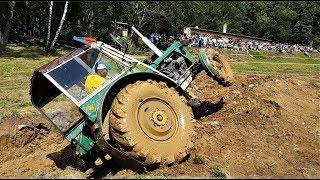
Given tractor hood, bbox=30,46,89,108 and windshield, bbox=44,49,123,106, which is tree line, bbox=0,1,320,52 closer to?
tractor hood, bbox=30,46,89,108

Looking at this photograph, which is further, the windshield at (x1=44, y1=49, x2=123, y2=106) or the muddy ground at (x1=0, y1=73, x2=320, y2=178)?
the muddy ground at (x1=0, y1=73, x2=320, y2=178)

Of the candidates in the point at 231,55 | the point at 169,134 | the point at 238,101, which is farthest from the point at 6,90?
the point at 231,55

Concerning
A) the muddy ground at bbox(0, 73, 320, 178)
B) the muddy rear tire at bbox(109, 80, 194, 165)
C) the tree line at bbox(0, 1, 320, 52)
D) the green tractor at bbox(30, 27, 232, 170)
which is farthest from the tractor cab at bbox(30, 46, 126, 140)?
the tree line at bbox(0, 1, 320, 52)

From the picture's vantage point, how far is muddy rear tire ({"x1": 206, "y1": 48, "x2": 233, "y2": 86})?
9.16 meters

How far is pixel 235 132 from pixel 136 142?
9.60ft

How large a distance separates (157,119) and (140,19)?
111 ft

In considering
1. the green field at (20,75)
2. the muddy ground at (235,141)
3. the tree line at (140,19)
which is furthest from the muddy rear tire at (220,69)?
the tree line at (140,19)

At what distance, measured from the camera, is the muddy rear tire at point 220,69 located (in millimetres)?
9156

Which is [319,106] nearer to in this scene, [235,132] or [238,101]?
[238,101]

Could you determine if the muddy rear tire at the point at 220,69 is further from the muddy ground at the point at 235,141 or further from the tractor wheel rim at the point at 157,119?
the tractor wheel rim at the point at 157,119

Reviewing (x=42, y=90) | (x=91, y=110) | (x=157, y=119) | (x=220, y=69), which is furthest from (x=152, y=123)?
(x=220, y=69)

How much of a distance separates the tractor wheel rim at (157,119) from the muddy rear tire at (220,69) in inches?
75.4

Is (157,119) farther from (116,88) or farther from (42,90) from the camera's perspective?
(42,90)

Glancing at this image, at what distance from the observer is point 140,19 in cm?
4034
